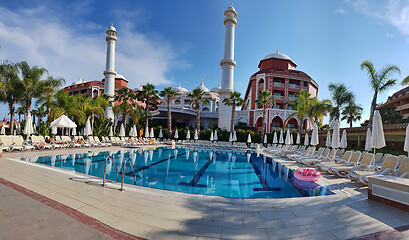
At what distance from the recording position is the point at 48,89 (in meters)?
21.8

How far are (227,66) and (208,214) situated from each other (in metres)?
36.5

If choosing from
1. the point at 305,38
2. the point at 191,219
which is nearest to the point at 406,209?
the point at 191,219

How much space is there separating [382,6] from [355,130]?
11.8 m

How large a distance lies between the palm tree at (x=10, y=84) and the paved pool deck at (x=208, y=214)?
780 inches

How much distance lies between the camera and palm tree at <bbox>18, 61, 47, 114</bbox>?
20281mm

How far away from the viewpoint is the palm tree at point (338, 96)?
68.3ft

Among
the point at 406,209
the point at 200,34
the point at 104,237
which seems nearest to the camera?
the point at 104,237

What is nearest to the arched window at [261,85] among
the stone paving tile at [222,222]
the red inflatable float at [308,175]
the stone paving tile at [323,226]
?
the red inflatable float at [308,175]

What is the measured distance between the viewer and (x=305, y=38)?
617 inches

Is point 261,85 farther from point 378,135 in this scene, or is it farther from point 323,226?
point 323,226

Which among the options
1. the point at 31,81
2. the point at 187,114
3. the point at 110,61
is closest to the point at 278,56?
the point at 187,114

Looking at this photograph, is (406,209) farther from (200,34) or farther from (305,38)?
(200,34)

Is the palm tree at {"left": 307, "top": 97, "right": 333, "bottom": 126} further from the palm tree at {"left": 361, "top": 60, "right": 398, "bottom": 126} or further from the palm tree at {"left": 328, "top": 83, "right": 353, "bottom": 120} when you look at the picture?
the palm tree at {"left": 361, "top": 60, "right": 398, "bottom": 126}

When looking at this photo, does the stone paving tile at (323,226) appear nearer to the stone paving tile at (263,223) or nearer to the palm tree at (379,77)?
the stone paving tile at (263,223)
